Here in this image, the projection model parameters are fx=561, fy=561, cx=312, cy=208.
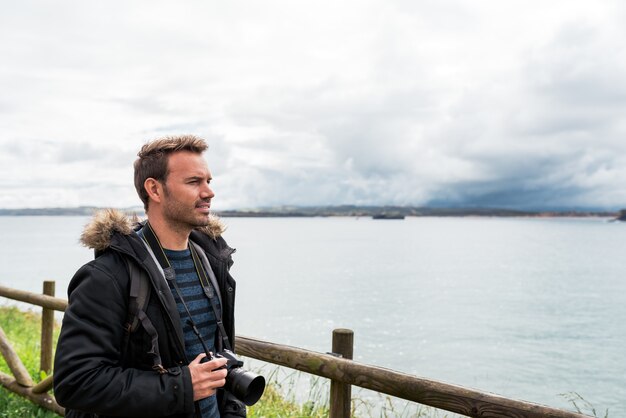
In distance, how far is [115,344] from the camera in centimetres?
210

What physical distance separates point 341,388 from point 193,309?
5.27 ft

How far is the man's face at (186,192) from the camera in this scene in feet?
7.47

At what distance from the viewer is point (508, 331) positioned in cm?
3094

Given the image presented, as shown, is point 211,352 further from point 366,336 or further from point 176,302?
point 366,336

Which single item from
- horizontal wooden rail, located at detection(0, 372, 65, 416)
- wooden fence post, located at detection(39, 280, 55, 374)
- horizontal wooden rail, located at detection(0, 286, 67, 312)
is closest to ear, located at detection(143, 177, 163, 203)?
horizontal wooden rail, located at detection(0, 286, 67, 312)

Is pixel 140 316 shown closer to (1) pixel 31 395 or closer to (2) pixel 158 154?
(2) pixel 158 154

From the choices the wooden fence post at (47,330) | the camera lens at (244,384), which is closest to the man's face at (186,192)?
the camera lens at (244,384)

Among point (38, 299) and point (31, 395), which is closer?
point (31, 395)

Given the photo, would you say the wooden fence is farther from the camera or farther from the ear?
the ear

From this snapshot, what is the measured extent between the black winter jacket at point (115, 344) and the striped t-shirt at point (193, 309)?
0.09m

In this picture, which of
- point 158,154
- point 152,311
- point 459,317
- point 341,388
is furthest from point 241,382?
point 459,317

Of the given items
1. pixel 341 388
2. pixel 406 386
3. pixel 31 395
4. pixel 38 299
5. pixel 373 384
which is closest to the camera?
pixel 406 386

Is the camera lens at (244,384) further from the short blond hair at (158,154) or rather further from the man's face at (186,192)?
the short blond hair at (158,154)

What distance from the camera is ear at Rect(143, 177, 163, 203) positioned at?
2.29m
